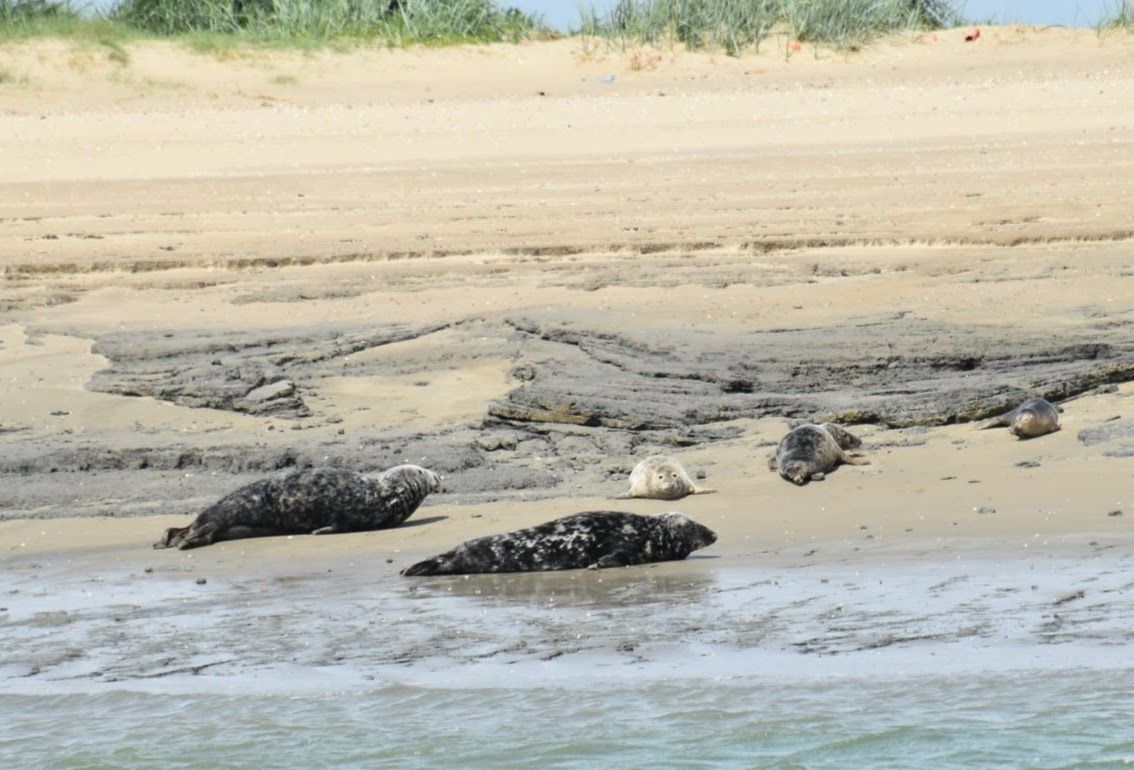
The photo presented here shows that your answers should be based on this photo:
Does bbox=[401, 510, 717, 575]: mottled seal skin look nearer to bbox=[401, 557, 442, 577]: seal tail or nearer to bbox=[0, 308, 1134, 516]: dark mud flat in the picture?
bbox=[401, 557, 442, 577]: seal tail

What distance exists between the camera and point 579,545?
6.57 metres

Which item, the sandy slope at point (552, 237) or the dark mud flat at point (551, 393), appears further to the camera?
the dark mud flat at point (551, 393)

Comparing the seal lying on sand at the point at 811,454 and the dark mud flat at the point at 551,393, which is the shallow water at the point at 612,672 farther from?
the dark mud flat at the point at 551,393

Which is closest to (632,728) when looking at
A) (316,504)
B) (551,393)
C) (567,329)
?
(316,504)

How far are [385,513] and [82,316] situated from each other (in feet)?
16.5

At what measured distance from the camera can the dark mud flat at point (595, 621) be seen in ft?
17.7

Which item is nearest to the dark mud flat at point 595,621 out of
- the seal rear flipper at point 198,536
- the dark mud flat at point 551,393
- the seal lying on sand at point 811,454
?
the seal rear flipper at point 198,536

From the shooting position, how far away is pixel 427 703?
520 cm

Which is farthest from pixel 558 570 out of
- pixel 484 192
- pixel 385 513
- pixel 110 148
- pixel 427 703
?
pixel 110 148

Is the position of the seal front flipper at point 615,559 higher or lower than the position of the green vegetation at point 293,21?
lower

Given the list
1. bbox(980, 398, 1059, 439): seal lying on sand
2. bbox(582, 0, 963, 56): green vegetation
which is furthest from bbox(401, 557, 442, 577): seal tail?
bbox(582, 0, 963, 56): green vegetation

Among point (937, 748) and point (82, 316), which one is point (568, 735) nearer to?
point (937, 748)

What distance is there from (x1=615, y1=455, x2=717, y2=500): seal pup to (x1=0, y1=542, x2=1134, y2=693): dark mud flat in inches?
28.1

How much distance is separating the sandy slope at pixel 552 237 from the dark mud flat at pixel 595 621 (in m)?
0.43
